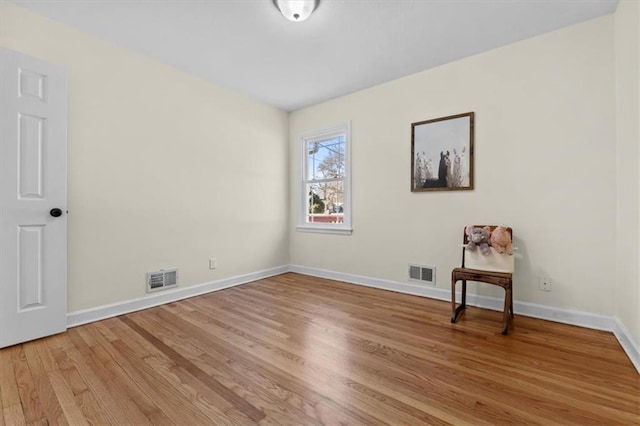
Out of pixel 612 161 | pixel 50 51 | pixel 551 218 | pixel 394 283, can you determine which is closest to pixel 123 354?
Answer: pixel 50 51

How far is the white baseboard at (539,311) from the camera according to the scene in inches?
78.1

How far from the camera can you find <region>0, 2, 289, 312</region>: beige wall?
246 cm

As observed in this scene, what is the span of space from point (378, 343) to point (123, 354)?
175cm

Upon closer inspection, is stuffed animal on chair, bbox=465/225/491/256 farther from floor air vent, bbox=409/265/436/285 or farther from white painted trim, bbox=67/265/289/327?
white painted trim, bbox=67/265/289/327

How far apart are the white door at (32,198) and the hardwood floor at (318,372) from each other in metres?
0.22

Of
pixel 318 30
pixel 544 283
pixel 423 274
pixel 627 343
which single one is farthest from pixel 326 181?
pixel 627 343

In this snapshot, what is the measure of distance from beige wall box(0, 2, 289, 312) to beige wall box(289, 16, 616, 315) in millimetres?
1706

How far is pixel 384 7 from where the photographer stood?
221cm

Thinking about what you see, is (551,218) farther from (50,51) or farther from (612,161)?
(50,51)

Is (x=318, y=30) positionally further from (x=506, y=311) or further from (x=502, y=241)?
(x=506, y=311)

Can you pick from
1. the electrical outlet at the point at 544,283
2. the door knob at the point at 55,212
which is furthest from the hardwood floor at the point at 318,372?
the door knob at the point at 55,212

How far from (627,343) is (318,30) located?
325 cm

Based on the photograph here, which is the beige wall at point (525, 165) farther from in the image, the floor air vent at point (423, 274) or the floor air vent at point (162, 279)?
the floor air vent at point (162, 279)

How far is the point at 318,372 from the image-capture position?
173 cm
